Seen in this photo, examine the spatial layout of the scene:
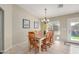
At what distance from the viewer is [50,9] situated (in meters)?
2.57

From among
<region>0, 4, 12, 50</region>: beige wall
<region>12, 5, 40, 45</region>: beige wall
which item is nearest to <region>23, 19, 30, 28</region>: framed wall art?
<region>12, 5, 40, 45</region>: beige wall

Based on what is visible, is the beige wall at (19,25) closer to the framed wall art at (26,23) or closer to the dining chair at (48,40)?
the framed wall art at (26,23)

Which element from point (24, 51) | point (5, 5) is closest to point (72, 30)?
point (24, 51)

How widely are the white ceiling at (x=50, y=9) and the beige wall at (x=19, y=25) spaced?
0.40 ft

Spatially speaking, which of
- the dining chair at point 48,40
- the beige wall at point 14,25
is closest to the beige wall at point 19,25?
the beige wall at point 14,25

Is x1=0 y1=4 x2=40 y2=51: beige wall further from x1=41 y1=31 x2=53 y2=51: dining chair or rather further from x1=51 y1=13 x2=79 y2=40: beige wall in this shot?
x1=51 y1=13 x2=79 y2=40: beige wall

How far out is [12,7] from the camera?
244 centimetres

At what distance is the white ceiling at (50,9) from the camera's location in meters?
2.42

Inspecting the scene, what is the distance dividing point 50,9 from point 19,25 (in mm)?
772

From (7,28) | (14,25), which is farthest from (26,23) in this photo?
(7,28)

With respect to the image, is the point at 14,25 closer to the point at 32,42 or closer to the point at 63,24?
the point at 32,42
